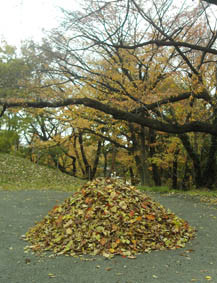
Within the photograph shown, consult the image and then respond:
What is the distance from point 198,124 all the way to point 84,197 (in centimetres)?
450

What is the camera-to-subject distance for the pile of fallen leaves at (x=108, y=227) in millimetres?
3996

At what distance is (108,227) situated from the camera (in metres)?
4.19

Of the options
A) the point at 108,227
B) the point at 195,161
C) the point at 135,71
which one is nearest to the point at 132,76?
the point at 135,71

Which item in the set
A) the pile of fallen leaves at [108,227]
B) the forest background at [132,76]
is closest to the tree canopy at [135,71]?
the forest background at [132,76]

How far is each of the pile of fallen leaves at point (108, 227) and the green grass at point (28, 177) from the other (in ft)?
21.9

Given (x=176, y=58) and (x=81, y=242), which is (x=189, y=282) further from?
(x=176, y=58)

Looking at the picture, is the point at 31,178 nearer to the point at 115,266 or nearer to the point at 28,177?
the point at 28,177

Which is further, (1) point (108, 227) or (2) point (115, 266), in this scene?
(1) point (108, 227)

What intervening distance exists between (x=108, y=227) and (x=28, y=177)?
9428 millimetres

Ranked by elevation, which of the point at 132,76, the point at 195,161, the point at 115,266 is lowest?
the point at 115,266

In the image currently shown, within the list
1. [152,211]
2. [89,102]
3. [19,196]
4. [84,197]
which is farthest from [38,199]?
[152,211]

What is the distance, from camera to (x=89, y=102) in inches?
306

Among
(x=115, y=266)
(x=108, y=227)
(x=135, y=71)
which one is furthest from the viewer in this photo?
(x=135, y=71)

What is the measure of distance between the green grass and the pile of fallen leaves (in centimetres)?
666
